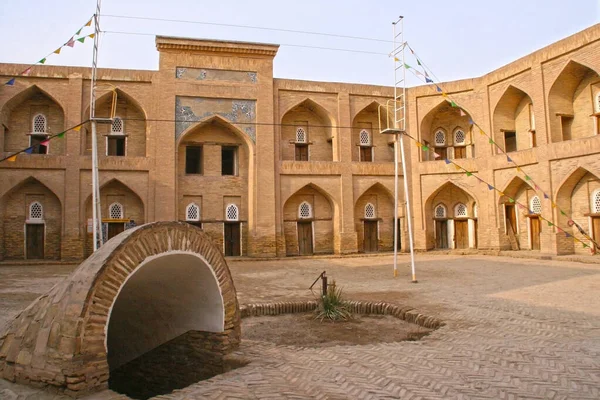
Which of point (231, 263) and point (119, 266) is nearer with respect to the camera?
point (119, 266)

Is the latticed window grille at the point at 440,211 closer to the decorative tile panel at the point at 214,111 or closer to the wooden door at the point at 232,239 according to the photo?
the decorative tile panel at the point at 214,111

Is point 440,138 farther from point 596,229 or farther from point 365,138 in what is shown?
point 596,229

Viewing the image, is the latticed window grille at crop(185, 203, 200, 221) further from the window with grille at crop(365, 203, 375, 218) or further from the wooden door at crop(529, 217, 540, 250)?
the wooden door at crop(529, 217, 540, 250)

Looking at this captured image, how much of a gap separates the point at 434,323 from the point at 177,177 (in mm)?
14582

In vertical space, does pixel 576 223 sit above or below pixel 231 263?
above

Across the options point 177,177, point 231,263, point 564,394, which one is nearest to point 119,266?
point 564,394

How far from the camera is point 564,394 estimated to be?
14.2ft

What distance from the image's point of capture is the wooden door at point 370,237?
74.3ft

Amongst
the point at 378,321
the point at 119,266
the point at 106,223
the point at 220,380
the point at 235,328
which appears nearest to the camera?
the point at 119,266

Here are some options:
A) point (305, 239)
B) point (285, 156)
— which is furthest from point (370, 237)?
point (285, 156)

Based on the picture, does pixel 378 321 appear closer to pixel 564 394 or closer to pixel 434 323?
pixel 434 323

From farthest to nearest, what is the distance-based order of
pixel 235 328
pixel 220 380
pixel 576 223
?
pixel 576 223
pixel 235 328
pixel 220 380

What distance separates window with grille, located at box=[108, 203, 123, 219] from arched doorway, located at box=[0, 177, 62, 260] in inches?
75.6

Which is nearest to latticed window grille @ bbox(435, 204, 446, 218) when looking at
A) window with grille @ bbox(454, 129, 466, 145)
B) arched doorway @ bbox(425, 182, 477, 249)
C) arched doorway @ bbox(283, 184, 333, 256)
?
arched doorway @ bbox(425, 182, 477, 249)
